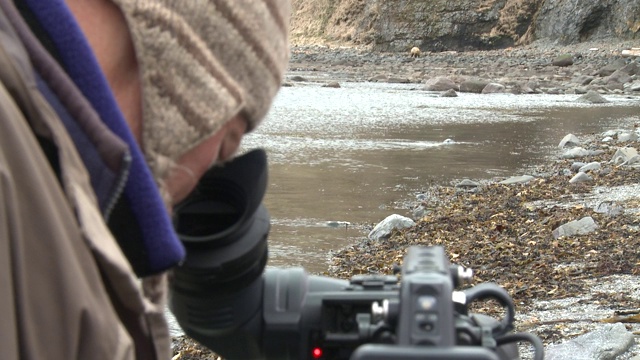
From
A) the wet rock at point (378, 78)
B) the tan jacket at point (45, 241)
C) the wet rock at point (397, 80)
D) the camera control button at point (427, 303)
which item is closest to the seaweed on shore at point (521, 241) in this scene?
the camera control button at point (427, 303)

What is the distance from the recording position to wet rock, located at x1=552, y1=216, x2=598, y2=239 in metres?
4.31

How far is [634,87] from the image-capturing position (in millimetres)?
16500

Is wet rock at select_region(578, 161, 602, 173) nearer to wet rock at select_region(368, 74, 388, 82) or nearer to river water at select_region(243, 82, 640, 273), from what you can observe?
river water at select_region(243, 82, 640, 273)

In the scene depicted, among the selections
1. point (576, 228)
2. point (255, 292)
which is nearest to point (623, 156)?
point (576, 228)

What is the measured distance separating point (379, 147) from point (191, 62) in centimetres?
799

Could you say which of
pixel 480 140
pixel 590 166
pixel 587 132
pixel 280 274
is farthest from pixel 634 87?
pixel 280 274

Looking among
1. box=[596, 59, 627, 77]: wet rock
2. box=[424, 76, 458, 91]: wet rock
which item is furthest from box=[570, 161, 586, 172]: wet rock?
box=[596, 59, 627, 77]: wet rock

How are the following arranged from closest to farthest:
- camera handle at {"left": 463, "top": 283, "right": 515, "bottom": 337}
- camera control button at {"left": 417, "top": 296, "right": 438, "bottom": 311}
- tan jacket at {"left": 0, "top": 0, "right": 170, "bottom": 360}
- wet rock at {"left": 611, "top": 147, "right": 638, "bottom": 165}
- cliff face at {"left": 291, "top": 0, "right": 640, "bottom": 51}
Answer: tan jacket at {"left": 0, "top": 0, "right": 170, "bottom": 360}
camera control button at {"left": 417, "top": 296, "right": 438, "bottom": 311}
camera handle at {"left": 463, "top": 283, "right": 515, "bottom": 337}
wet rock at {"left": 611, "top": 147, "right": 638, "bottom": 165}
cliff face at {"left": 291, "top": 0, "right": 640, "bottom": 51}

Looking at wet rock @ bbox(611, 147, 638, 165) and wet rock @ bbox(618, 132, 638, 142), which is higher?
wet rock @ bbox(618, 132, 638, 142)

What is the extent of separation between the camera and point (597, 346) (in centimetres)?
239

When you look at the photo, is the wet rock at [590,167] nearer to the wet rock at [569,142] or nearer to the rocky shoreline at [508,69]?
the wet rock at [569,142]

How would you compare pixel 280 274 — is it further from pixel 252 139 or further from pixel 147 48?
pixel 252 139

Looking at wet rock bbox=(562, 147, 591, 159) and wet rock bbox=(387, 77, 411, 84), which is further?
wet rock bbox=(387, 77, 411, 84)

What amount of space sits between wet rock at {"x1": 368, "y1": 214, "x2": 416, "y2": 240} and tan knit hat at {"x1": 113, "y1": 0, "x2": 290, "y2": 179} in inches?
154
